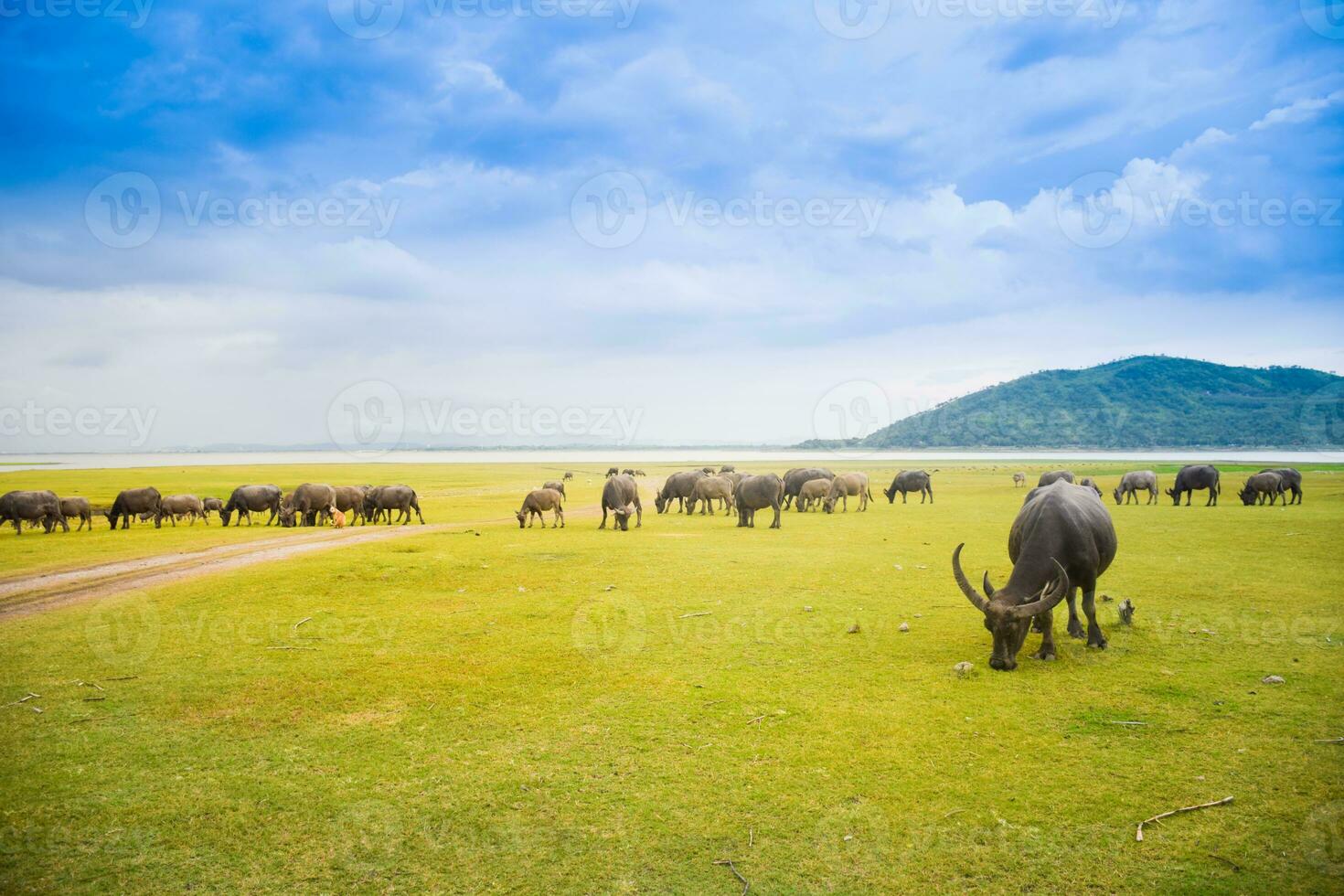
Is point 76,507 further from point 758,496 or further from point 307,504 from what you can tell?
point 758,496

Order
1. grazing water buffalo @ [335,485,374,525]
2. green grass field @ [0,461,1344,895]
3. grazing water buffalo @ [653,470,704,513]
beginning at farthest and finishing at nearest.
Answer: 1. grazing water buffalo @ [653,470,704,513]
2. grazing water buffalo @ [335,485,374,525]
3. green grass field @ [0,461,1344,895]

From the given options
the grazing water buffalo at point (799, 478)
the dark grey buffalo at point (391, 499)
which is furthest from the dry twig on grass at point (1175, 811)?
the dark grey buffalo at point (391, 499)

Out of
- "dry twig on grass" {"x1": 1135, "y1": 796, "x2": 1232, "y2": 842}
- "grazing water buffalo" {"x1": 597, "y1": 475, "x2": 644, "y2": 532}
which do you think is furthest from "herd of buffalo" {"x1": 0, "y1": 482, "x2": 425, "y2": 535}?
"dry twig on grass" {"x1": 1135, "y1": 796, "x2": 1232, "y2": 842}

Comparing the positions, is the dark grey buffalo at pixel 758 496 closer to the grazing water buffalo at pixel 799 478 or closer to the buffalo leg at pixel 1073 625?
the grazing water buffalo at pixel 799 478

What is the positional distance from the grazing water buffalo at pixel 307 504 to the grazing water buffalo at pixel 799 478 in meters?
23.0

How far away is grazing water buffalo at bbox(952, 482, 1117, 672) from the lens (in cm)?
823

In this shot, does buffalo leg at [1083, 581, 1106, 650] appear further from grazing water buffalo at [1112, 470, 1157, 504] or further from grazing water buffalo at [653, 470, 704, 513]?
grazing water buffalo at [1112, 470, 1157, 504]

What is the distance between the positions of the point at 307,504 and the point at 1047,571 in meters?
30.6

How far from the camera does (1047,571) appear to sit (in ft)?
29.2

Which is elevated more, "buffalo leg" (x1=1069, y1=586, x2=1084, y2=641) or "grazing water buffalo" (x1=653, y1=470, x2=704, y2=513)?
"grazing water buffalo" (x1=653, y1=470, x2=704, y2=513)

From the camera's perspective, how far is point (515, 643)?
9.81 metres

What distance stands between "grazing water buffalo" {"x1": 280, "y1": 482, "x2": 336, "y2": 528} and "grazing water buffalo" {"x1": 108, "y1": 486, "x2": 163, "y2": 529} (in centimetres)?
551

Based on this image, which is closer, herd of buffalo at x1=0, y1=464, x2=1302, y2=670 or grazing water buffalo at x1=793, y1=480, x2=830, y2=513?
herd of buffalo at x1=0, y1=464, x2=1302, y2=670

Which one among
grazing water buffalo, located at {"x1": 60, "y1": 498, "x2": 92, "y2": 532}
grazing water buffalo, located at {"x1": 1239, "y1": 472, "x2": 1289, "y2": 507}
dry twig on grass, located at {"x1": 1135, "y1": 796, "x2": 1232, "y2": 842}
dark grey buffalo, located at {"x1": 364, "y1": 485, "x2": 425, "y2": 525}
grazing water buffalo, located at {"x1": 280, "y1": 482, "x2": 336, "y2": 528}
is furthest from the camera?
grazing water buffalo, located at {"x1": 1239, "y1": 472, "x2": 1289, "y2": 507}
